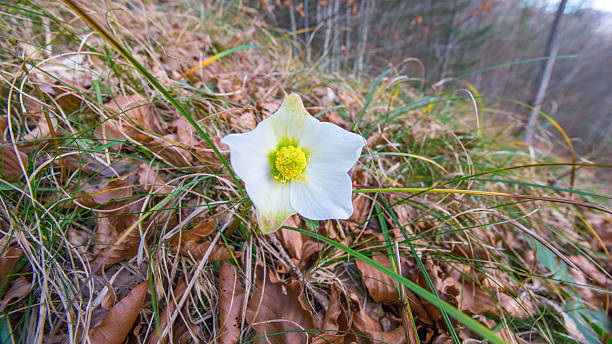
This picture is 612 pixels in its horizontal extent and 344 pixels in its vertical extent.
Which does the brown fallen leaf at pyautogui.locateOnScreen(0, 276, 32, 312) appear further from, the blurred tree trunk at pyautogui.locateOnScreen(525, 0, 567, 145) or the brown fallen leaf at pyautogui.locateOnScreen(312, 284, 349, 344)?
the blurred tree trunk at pyautogui.locateOnScreen(525, 0, 567, 145)

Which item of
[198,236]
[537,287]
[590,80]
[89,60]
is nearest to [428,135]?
[537,287]

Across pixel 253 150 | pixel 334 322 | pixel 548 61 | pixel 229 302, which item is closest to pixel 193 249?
pixel 229 302

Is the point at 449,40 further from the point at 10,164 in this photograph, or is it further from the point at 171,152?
the point at 10,164

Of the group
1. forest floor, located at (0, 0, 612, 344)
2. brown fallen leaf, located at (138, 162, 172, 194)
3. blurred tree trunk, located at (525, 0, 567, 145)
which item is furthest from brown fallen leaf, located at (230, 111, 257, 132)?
blurred tree trunk, located at (525, 0, 567, 145)

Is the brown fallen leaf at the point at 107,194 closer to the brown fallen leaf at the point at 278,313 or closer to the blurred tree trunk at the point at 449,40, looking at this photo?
the brown fallen leaf at the point at 278,313

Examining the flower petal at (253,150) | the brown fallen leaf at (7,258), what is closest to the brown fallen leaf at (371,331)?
the flower petal at (253,150)

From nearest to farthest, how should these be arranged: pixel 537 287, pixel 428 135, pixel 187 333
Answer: pixel 187 333 < pixel 537 287 < pixel 428 135

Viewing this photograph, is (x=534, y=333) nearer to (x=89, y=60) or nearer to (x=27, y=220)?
(x=27, y=220)
